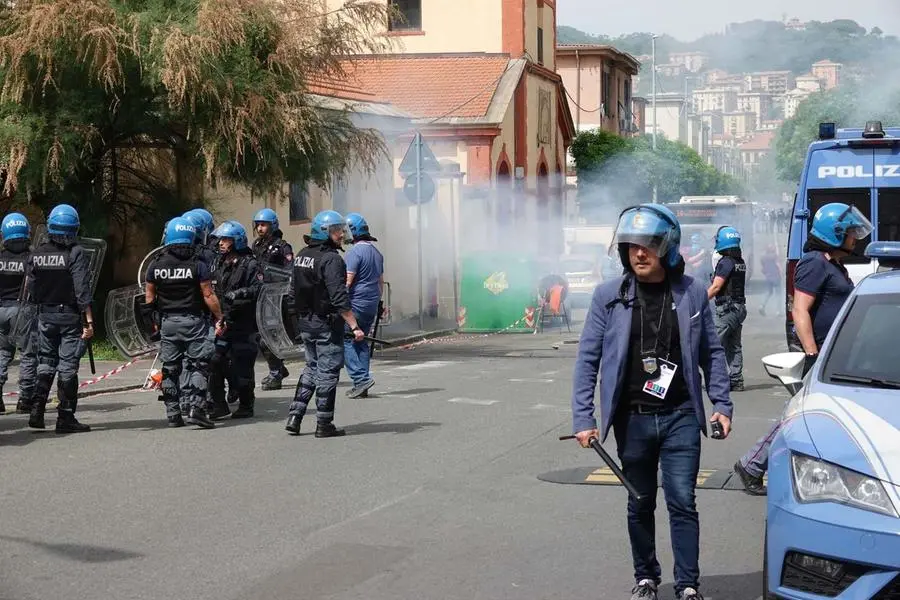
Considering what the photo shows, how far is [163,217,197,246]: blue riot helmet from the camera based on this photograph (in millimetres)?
11570

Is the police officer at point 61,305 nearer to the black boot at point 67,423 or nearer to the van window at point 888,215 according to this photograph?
the black boot at point 67,423

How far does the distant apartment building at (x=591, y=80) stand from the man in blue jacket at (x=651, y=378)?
67.8 metres

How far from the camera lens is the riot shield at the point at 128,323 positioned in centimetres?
1336

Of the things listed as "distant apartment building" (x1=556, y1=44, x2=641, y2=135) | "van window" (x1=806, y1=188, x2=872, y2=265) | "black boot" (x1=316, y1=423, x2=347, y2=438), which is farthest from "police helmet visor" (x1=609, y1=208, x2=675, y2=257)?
"distant apartment building" (x1=556, y1=44, x2=641, y2=135)

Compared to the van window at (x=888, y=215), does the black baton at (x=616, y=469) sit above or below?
below

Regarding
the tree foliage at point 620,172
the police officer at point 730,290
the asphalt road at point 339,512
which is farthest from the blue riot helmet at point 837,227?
the tree foliage at point 620,172

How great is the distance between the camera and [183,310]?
11734 millimetres

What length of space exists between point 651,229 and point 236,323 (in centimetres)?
758

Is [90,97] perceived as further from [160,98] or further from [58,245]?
[58,245]

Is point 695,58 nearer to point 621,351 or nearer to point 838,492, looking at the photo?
point 621,351

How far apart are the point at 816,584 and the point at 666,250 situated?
1503mm

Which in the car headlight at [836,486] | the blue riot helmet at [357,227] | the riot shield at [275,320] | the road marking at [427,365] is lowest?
the road marking at [427,365]

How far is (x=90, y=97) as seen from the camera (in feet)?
62.6

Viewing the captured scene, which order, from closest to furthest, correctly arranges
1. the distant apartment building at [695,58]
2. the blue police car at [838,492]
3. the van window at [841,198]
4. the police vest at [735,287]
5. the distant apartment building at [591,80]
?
the blue police car at [838,492] → the police vest at [735,287] → the van window at [841,198] → the distant apartment building at [695,58] → the distant apartment building at [591,80]
